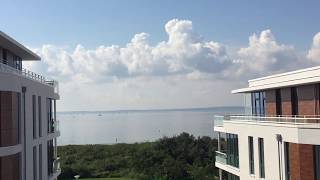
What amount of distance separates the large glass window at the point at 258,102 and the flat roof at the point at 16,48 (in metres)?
14.2

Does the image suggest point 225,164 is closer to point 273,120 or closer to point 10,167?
point 273,120

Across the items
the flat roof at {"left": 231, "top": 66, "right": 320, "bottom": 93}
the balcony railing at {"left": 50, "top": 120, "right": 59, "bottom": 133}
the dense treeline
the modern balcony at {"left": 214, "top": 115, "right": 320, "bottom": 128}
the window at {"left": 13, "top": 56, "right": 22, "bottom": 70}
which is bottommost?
the dense treeline

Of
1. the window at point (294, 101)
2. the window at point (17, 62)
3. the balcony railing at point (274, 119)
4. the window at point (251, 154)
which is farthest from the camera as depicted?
the window at point (17, 62)

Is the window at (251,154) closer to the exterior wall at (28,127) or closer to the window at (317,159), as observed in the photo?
the window at (317,159)

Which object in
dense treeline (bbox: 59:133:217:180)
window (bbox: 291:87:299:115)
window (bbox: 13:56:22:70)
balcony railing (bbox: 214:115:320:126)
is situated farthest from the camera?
dense treeline (bbox: 59:133:217:180)

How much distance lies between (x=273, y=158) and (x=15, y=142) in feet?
39.1

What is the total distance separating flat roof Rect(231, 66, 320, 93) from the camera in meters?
22.7

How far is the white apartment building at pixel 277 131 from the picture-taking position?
2148 centimetres

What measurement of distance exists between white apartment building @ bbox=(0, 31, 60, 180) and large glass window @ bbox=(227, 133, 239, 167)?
11404 millimetres

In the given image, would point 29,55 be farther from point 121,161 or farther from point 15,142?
point 121,161

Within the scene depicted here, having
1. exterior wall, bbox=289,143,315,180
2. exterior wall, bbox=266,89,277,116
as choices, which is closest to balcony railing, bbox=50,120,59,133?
exterior wall, bbox=266,89,277,116

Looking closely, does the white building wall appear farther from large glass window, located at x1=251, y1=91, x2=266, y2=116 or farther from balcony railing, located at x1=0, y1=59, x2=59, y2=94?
balcony railing, located at x1=0, y1=59, x2=59, y2=94

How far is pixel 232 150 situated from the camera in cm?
3272

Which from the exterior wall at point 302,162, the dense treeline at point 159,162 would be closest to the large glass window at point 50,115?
the exterior wall at point 302,162
